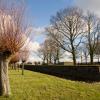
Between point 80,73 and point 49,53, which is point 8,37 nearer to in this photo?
point 80,73

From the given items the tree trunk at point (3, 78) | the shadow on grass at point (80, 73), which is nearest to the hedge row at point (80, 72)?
the shadow on grass at point (80, 73)

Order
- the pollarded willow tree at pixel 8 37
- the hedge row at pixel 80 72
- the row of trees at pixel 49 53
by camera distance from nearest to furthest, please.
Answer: the pollarded willow tree at pixel 8 37 < the hedge row at pixel 80 72 < the row of trees at pixel 49 53

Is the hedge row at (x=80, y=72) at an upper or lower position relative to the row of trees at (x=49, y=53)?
lower

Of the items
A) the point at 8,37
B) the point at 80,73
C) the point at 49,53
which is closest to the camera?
the point at 8,37

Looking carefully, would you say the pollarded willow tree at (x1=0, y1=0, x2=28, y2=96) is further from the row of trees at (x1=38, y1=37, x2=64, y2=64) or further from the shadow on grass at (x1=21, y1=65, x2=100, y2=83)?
the row of trees at (x1=38, y1=37, x2=64, y2=64)

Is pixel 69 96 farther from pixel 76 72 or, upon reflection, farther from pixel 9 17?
pixel 76 72

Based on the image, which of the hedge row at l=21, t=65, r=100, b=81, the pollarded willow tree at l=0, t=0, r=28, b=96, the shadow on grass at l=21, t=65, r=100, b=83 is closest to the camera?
the pollarded willow tree at l=0, t=0, r=28, b=96

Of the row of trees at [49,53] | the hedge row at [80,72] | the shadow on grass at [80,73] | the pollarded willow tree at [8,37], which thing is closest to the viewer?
the pollarded willow tree at [8,37]

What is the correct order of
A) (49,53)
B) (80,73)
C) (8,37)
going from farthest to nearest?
(49,53) → (80,73) → (8,37)

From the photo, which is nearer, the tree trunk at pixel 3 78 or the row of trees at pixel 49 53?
the tree trunk at pixel 3 78

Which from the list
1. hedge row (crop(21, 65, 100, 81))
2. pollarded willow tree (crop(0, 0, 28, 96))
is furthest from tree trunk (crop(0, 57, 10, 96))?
hedge row (crop(21, 65, 100, 81))

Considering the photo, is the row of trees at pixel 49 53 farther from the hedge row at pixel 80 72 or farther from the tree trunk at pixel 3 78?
the tree trunk at pixel 3 78

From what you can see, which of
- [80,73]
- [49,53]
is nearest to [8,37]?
[80,73]

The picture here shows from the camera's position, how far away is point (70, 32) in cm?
5131
